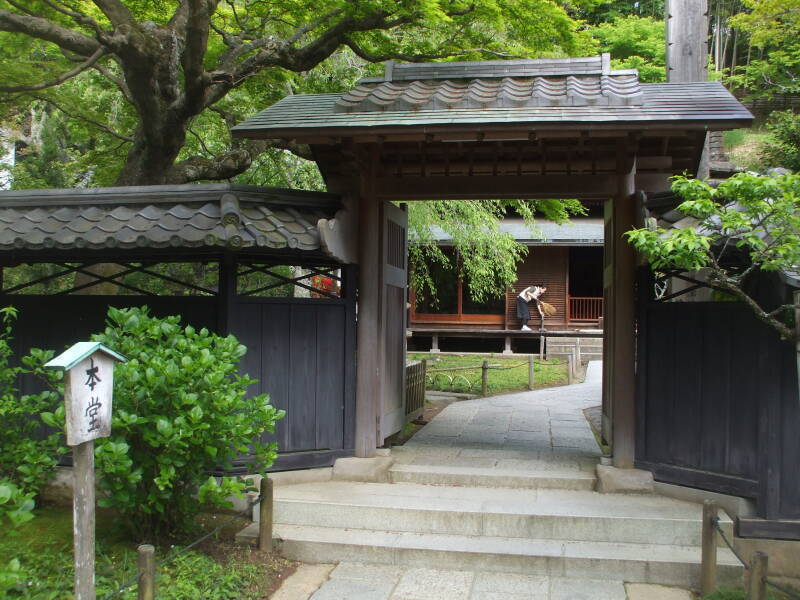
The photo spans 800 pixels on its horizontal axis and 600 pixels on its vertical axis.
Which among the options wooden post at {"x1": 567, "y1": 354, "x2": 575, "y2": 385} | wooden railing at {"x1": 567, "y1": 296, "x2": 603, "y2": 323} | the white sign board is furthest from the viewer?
wooden railing at {"x1": 567, "y1": 296, "x2": 603, "y2": 323}

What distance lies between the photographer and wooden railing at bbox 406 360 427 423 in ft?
34.5

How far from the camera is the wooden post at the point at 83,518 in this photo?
4.14 m

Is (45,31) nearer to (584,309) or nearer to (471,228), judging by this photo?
(471,228)

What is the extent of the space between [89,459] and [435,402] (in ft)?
34.5

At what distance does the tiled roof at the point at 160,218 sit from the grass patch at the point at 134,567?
2.65 m

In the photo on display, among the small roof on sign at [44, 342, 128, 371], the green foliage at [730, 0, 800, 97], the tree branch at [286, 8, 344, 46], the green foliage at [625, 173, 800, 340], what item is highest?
the green foliage at [730, 0, 800, 97]

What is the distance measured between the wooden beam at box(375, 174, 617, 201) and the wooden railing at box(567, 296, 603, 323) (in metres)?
18.7

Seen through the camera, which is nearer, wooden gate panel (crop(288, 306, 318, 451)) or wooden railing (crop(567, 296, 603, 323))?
wooden gate panel (crop(288, 306, 318, 451))

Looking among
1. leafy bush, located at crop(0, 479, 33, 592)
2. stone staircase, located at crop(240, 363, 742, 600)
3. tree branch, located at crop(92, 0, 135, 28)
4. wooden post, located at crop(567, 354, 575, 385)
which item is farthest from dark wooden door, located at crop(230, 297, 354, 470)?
wooden post, located at crop(567, 354, 575, 385)

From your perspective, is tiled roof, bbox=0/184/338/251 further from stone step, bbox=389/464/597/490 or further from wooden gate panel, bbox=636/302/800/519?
wooden gate panel, bbox=636/302/800/519

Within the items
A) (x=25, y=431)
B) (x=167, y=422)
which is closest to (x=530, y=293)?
(x=25, y=431)

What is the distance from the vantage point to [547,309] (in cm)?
2519

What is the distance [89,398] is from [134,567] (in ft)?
6.58

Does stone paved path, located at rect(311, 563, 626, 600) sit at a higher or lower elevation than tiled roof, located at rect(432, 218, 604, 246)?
lower
